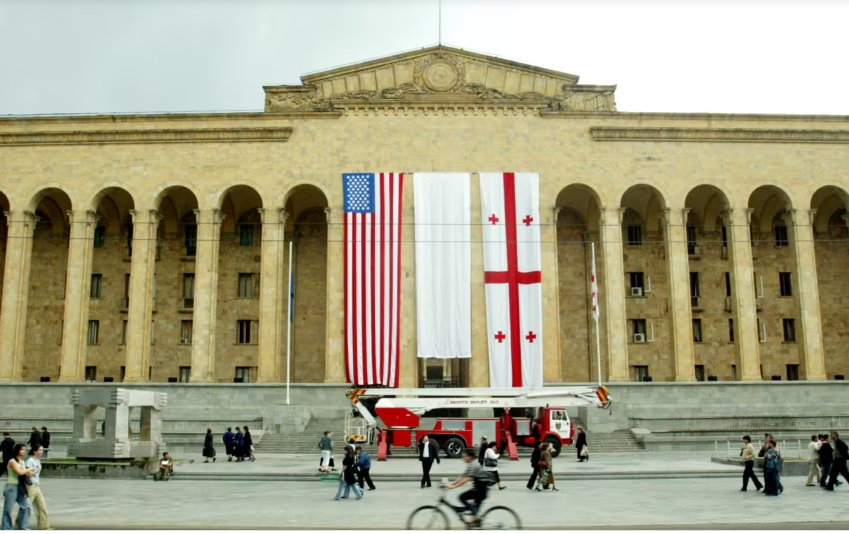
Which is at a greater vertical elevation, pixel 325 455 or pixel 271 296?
pixel 271 296

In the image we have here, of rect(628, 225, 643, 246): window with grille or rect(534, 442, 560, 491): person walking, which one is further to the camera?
rect(628, 225, 643, 246): window with grille

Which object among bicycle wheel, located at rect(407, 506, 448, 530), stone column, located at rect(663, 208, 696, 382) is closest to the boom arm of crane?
stone column, located at rect(663, 208, 696, 382)

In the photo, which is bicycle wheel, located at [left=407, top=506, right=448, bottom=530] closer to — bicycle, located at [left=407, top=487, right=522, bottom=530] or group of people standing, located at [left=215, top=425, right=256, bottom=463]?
bicycle, located at [left=407, top=487, right=522, bottom=530]

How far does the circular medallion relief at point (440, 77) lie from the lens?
39719mm

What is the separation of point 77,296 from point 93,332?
16.4ft

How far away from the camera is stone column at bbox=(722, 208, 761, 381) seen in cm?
3738

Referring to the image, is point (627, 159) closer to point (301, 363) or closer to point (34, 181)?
point (301, 363)

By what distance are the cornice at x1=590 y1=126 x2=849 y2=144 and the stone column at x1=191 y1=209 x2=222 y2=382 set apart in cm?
1901

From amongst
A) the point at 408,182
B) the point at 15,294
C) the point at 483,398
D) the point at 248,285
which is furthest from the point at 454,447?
the point at 15,294

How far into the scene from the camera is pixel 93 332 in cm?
4262

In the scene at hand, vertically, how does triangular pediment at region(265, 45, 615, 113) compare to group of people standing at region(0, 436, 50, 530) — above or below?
above

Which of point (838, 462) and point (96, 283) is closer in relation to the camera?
point (838, 462)

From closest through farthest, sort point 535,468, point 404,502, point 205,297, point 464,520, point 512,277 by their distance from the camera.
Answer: point 464,520
point 404,502
point 535,468
point 512,277
point 205,297

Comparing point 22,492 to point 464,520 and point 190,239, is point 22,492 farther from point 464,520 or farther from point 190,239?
point 190,239
